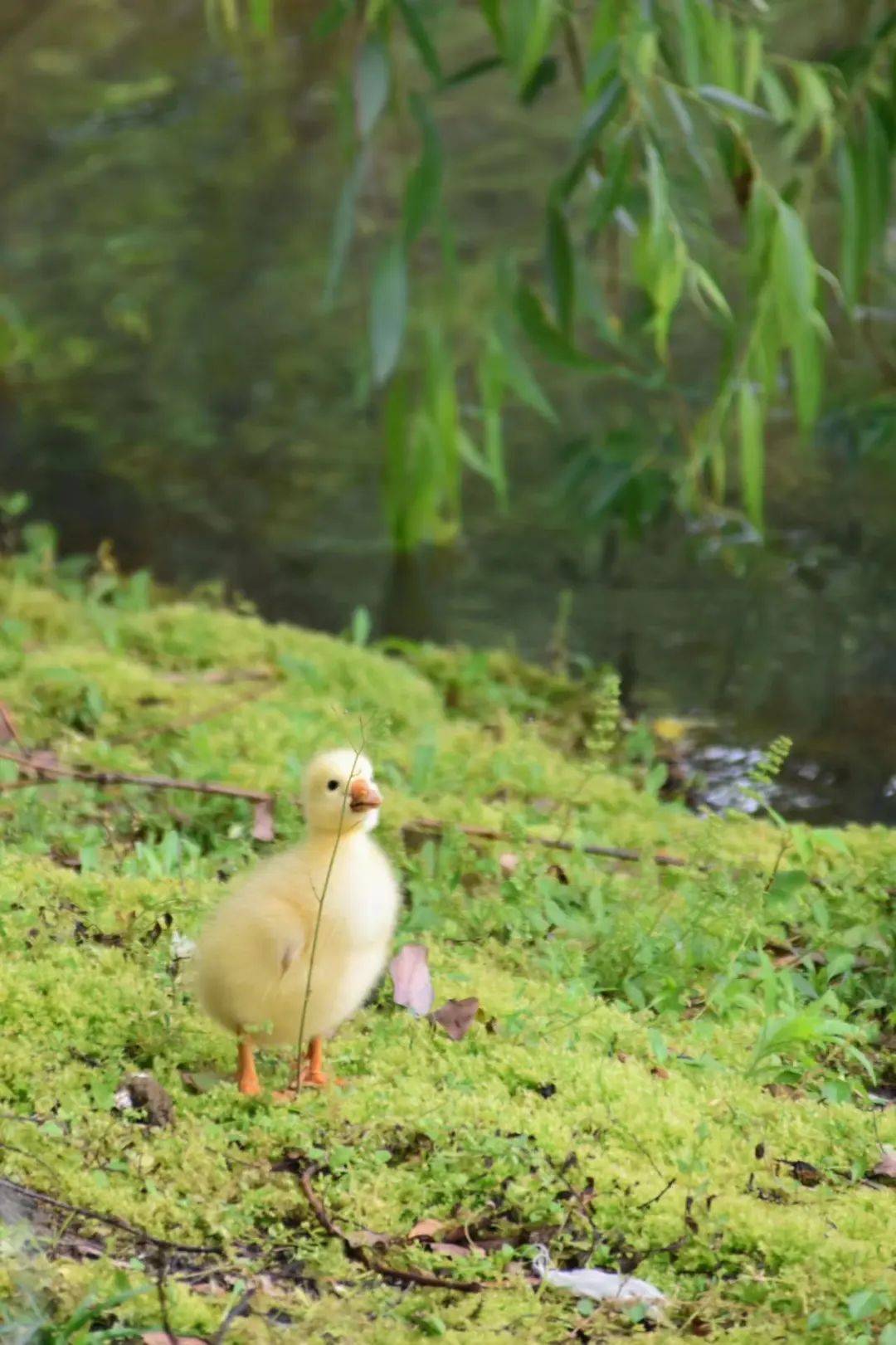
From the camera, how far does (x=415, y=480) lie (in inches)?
202

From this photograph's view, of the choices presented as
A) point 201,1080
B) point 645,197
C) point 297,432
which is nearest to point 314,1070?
point 201,1080

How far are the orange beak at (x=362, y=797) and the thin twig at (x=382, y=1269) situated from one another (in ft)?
1.67

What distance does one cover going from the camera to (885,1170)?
8.37 feet

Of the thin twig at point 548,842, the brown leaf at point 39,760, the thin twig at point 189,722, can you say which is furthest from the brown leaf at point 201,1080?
the thin twig at point 189,722

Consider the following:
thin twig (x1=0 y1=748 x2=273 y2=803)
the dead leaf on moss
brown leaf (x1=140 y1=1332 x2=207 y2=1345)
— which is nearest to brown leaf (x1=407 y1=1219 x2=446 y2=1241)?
the dead leaf on moss

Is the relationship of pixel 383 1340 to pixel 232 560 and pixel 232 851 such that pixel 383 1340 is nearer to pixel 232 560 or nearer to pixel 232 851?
pixel 232 851

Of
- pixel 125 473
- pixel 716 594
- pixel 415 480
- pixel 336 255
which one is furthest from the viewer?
pixel 125 473

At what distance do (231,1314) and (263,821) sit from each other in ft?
5.27

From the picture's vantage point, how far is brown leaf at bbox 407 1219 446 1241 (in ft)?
7.50

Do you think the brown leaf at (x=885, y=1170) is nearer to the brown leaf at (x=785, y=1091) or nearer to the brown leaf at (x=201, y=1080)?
the brown leaf at (x=785, y=1091)

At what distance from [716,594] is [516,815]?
275 cm

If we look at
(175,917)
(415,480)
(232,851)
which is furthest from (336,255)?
(175,917)

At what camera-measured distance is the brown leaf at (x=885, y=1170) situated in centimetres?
255

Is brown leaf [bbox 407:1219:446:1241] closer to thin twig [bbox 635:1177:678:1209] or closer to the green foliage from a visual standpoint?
thin twig [bbox 635:1177:678:1209]
